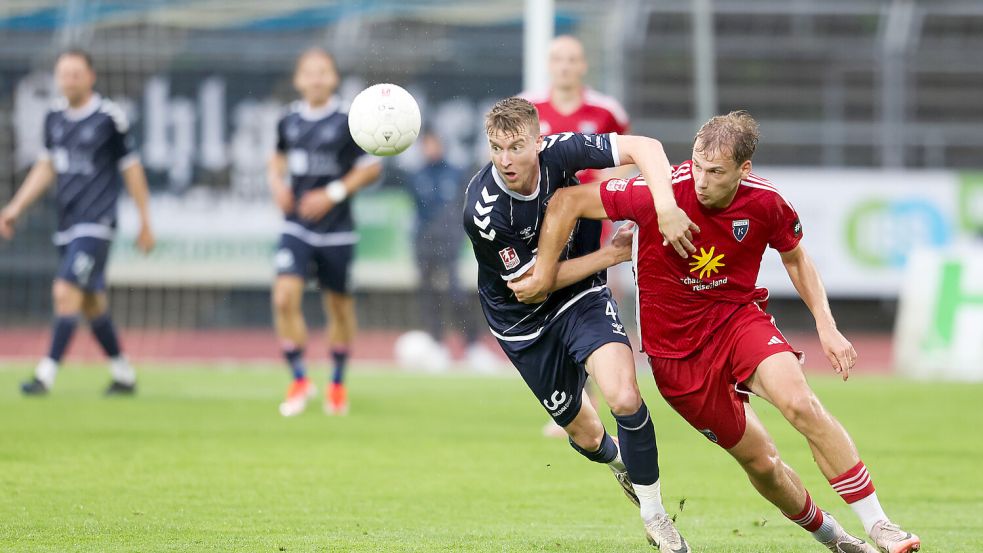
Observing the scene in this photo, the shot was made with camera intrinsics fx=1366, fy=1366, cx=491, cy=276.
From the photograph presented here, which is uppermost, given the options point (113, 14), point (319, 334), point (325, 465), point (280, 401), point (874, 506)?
point (113, 14)

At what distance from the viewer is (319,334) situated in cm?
1745

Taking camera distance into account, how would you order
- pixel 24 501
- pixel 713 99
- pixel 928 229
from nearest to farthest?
1. pixel 24 501
2. pixel 928 229
3. pixel 713 99

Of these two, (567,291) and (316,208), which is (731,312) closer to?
(567,291)

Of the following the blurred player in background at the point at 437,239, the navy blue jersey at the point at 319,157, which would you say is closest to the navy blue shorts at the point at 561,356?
the navy blue jersey at the point at 319,157

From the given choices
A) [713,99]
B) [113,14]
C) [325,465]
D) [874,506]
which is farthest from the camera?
[713,99]

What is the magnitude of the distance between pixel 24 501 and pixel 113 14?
1028cm

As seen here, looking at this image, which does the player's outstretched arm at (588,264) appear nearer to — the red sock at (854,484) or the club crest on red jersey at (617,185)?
the club crest on red jersey at (617,185)

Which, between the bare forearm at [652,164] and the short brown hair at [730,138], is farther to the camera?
the bare forearm at [652,164]

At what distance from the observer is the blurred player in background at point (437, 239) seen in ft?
50.3

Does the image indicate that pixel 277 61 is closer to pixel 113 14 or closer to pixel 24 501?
pixel 113 14

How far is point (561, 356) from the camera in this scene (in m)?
5.79

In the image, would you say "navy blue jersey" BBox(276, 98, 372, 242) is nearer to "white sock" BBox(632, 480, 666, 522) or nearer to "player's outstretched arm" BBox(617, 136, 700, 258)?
"player's outstretched arm" BBox(617, 136, 700, 258)

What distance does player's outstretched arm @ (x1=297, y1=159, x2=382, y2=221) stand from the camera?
987 cm

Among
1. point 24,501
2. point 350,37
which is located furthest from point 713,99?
point 24,501
